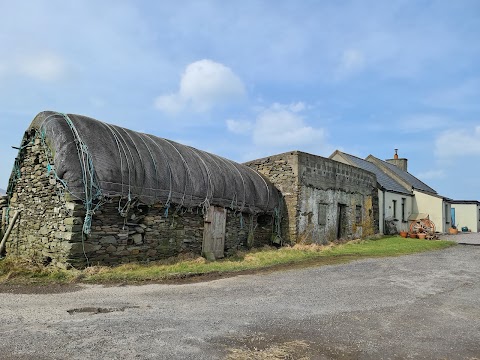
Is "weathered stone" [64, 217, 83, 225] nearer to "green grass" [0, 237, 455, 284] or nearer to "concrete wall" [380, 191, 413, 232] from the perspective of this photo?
"green grass" [0, 237, 455, 284]

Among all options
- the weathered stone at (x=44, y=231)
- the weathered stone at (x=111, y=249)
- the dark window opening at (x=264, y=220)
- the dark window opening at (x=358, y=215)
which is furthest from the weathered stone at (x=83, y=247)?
the dark window opening at (x=358, y=215)

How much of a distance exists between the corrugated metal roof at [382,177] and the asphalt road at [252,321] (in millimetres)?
17779

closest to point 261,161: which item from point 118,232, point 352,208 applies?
point 352,208

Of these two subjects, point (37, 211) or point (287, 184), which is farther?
point (287, 184)

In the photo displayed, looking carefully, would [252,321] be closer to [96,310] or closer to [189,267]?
[96,310]

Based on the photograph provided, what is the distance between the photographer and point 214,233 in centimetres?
1373

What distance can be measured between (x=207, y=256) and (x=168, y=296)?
5.61 m

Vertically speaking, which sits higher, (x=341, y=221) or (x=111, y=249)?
(x=341, y=221)

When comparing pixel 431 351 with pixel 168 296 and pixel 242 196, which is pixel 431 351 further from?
pixel 242 196

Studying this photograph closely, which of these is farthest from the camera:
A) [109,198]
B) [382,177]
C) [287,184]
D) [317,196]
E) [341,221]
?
[382,177]

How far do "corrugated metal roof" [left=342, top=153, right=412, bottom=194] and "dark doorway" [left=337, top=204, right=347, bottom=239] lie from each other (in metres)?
6.72

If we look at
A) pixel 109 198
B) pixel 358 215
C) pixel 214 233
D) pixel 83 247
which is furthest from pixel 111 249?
pixel 358 215

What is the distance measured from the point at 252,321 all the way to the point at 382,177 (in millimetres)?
25233

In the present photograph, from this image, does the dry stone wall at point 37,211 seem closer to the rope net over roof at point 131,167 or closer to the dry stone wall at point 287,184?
the rope net over roof at point 131,167
